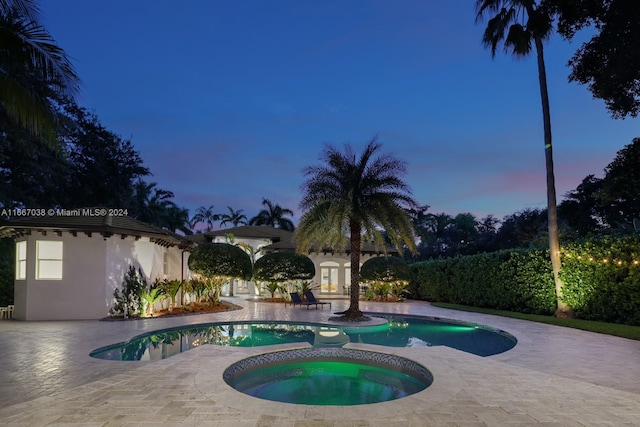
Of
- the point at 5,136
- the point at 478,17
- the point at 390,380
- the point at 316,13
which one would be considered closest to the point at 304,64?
the point at 316,13

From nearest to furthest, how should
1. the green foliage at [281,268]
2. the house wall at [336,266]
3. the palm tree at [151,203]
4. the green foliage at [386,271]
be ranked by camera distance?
the green foliage at [281,268]
the green foliage at [386,271]
the house wall at [336,266]
the palm tree at [151,203]

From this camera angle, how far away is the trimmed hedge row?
12.4 meters

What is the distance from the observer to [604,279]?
12.9 meters

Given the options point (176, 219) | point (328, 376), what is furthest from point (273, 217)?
point (328, 376)

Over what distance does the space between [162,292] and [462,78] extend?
2140 centimetres

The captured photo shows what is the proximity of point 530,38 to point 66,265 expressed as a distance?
760 inches

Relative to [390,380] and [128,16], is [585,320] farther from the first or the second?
[128,16]

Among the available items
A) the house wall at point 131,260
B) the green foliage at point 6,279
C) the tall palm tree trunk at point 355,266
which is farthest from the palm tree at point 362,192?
the green foliage at point 6,279

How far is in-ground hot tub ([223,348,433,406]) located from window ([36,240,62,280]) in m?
10.5

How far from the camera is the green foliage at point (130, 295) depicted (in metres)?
15.2

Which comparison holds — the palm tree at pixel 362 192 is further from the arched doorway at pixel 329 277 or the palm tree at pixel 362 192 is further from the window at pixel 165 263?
the arched doorway at pixel 329 277

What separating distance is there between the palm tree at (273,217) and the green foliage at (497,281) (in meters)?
23.4

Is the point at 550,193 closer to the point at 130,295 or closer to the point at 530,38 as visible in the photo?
the point at 530,38

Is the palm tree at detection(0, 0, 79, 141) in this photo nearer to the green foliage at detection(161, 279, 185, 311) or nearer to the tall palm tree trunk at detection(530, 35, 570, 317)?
the green foliage at detection(161, 279, 185, 311)
